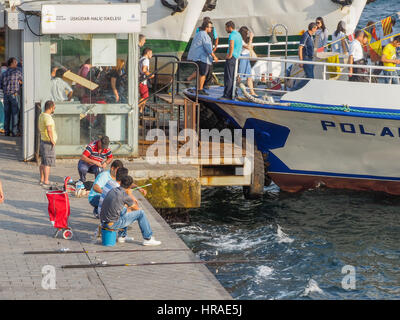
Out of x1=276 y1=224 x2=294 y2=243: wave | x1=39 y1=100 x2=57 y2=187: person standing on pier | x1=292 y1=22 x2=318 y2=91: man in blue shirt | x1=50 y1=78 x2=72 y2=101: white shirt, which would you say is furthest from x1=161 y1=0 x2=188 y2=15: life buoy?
x1=39 y1=100 x2=57 y2=187: person standing on pier

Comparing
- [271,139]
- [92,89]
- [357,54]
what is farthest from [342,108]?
[92,89]

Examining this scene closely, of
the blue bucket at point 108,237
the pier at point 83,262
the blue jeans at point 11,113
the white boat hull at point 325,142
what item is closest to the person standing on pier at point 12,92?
the blue jeans at point 11,113

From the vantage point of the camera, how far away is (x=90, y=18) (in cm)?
1376

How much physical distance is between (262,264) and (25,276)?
4.40 m

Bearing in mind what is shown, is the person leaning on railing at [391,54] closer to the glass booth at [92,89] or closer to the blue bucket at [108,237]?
the glass booth at [92,89]

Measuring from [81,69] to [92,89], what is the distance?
1.28 feet

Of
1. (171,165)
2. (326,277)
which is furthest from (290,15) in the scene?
(326,277)

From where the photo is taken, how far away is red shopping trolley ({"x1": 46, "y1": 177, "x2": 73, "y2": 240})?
10422 millimetres

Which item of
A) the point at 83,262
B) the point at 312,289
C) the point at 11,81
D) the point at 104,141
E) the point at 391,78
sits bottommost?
the point at 312,289

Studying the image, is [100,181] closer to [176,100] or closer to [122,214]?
[122,214]

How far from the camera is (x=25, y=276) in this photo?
9047mm

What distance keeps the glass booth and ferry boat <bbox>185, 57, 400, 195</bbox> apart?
2422 mm

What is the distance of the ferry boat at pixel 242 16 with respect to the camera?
2808 cm
